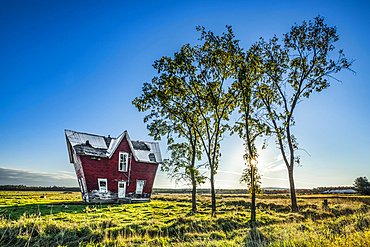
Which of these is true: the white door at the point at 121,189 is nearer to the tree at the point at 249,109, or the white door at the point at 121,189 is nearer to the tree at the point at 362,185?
the tree at the point at 249,109

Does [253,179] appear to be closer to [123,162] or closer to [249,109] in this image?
[249,109]

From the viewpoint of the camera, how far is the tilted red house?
91.5 feet

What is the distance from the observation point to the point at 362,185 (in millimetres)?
61719

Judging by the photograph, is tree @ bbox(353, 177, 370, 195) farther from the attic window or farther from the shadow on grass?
the shadow on grass

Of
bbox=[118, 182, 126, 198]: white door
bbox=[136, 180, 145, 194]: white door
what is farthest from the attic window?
bbox=[118, 182, 126, 198]: white door

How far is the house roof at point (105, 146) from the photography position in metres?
28.4

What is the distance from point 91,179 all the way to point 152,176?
875 centimetres

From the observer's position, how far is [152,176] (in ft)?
108

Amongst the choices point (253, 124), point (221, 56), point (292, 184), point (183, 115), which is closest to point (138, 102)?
point (183, 115)

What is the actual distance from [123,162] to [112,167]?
67.4 inches

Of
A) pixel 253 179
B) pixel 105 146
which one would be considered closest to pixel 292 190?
pixel 253 179

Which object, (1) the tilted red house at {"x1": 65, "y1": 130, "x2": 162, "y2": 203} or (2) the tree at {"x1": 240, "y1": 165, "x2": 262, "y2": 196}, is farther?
(1) the tilted red house at {"x1": 65, "y1": 130, "x2": 162, "y2": 203}

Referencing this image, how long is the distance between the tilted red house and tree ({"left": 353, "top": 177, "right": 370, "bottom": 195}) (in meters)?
61.7

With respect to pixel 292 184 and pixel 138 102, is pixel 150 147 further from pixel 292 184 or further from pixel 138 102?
pixel 292 184
